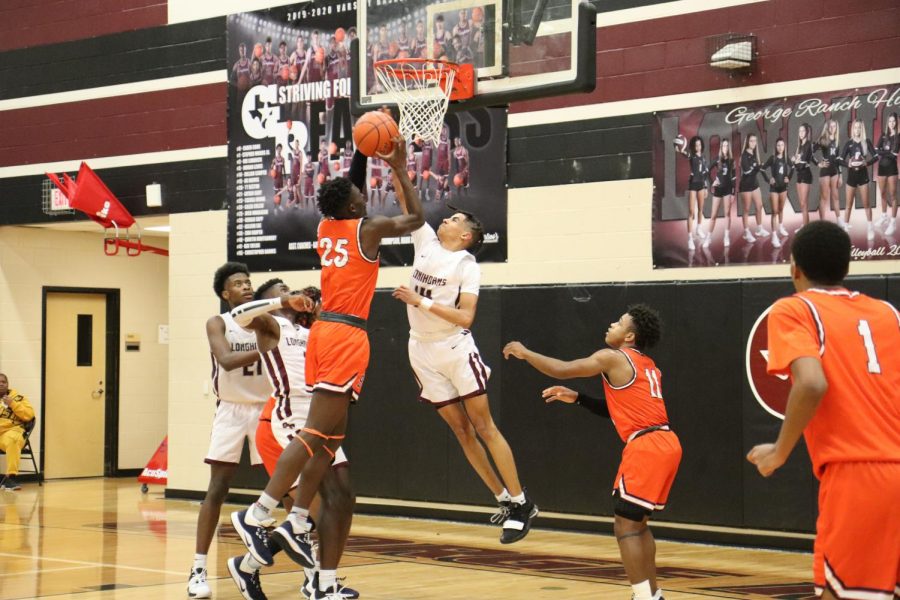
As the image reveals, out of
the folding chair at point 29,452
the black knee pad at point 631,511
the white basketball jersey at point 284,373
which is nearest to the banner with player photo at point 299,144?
the folding chair at point 29,452

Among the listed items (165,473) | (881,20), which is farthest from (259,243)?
(881,20)

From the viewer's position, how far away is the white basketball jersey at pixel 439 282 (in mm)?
7871

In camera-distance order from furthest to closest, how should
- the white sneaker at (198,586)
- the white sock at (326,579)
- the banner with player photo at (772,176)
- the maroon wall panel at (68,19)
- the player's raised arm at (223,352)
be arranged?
the maroon wall panel at (68,19)
the banner with player photo at (772,176)
the player's raised arm at (223,352)
the white sneaker at (198,586)
the white sock at (326,579)

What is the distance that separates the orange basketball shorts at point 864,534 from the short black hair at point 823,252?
64 centimetres

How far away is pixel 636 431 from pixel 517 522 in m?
1.28

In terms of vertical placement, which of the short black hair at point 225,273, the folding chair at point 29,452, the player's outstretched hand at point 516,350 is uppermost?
the short black hair at point 225,273

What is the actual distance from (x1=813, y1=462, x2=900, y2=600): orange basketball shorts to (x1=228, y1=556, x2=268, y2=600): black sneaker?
3746 mm

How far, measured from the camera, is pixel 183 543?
10.1 m

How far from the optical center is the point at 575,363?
6883 millimetres

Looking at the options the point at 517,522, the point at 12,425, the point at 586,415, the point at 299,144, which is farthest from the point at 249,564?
the point at 12,425

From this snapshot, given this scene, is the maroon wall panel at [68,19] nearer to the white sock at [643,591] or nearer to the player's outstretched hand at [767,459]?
the white sock at [643,591]

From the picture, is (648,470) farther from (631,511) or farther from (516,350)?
(516,350)

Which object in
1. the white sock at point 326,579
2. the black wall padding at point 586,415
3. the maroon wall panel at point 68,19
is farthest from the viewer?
the maroon wall panel at point 68,19

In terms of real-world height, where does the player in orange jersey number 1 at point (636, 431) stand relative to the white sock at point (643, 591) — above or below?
above
